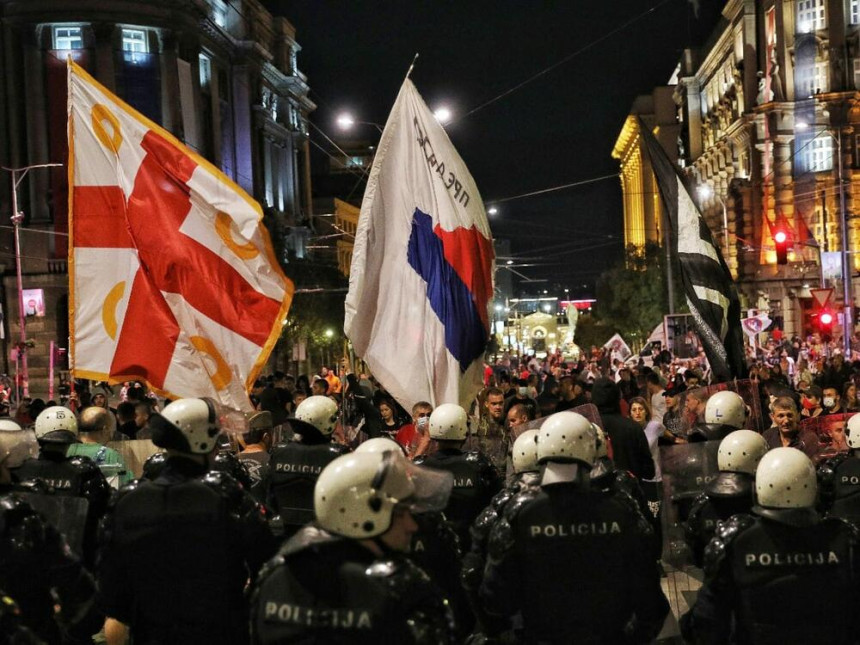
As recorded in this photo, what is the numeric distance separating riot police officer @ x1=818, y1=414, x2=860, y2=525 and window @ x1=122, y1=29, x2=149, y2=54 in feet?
161

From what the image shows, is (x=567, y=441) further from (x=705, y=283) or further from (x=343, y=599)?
(x=705, y=283)

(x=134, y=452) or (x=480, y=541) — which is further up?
(x=134, y=452)

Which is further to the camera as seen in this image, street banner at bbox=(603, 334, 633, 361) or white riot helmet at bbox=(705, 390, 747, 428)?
street banner at bbox=(603, 334, 633, 361)

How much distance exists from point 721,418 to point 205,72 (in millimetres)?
56229

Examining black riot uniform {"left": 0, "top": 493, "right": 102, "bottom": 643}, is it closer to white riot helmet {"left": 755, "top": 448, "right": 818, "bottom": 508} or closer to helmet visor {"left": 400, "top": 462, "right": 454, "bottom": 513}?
helmet visor {"left": 400, "top": 462, "right": 454, "bottom": 513}

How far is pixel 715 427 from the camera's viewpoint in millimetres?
8227

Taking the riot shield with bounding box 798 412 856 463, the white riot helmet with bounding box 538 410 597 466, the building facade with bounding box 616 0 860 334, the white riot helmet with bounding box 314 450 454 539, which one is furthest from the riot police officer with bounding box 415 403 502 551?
the building facade with bounding box 616 0 860 334

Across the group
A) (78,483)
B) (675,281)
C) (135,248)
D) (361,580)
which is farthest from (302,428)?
(675,281)

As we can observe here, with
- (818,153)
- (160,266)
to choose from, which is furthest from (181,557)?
(818,153)

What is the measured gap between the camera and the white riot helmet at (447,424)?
24.0 feet

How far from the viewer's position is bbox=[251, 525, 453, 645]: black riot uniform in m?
3.58

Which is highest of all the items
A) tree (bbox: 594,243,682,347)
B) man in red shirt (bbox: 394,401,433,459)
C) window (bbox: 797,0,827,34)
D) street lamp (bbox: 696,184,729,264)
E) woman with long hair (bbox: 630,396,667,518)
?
window (bbox: 797,0,827,34)

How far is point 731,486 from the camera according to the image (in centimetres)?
639

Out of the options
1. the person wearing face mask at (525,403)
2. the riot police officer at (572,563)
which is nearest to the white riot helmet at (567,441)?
the riot police officer at (572,563)
